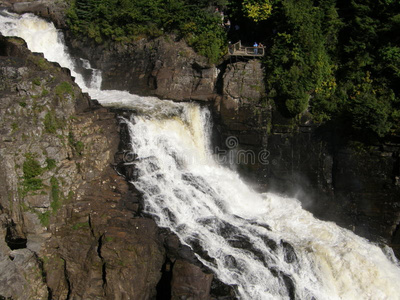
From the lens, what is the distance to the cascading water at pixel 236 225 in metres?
13.3

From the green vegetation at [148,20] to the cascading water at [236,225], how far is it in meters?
4.39

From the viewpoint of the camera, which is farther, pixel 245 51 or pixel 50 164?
pixel 245 51

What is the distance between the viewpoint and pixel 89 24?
22500 mm

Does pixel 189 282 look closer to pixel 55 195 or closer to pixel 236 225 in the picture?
pixel 236 225

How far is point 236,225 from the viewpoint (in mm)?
15156

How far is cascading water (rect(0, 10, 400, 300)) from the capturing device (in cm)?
1327

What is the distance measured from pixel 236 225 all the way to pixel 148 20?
44.7 feet

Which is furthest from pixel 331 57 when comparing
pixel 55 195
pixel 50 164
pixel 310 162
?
pixel 55 195

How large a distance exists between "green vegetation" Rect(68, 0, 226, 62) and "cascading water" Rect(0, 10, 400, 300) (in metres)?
4.39

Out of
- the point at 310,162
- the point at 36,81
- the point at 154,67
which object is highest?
the point at 154,67

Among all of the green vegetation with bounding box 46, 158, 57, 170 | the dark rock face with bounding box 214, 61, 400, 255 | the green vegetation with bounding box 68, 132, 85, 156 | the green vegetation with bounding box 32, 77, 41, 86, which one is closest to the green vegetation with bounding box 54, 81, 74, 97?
Answer: the green vegetation with bounding box 32, 77, 41, 86

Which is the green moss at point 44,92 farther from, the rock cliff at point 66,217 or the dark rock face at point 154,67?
the dark rock face at point 154,67

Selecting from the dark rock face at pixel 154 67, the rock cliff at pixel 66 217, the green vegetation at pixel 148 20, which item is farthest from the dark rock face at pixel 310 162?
the rock cliff at pixel 66 217

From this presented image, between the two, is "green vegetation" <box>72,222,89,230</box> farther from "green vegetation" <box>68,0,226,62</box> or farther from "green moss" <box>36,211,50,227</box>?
"green vegetation" <box>68,0,226,62</box>
